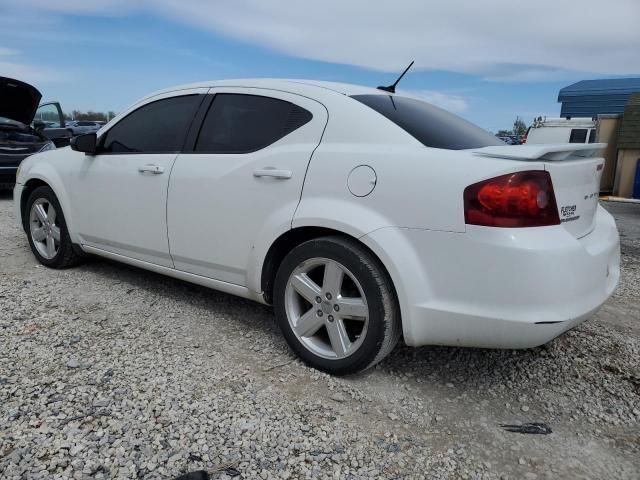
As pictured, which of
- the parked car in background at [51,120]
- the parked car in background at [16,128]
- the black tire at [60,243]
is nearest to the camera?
the black tire at [60,243]

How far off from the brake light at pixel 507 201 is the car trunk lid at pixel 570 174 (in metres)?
0.12

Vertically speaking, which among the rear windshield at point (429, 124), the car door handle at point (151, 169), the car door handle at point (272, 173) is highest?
the rear windshield at point (429, 124)

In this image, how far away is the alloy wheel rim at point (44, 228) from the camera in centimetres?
430

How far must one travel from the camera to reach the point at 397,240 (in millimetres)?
2332

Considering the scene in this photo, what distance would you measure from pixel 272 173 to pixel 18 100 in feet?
21.6

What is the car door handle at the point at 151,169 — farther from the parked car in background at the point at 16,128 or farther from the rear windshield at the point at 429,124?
the parked car in background at the point at 16,128

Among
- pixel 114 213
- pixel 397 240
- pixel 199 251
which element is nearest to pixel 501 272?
pixel 397 240

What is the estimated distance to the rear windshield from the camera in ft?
8.52

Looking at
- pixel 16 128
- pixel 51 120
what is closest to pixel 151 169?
pixel 16 128

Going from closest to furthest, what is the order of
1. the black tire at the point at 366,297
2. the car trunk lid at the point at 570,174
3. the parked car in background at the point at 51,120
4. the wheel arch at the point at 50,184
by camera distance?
1. the car trunk lid at the point at 570,174
2. the black tire at the point at 366,297
3. the wheel arch at the point at 50,184
4. the parked car in background at the point at 51,120

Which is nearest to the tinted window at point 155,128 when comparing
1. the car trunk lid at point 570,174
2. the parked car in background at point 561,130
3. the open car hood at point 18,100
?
the car trunk lid at point 570,174

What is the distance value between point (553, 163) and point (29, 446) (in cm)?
251

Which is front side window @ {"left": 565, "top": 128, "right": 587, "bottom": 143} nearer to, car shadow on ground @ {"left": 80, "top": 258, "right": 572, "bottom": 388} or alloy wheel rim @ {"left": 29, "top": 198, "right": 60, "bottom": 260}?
car shadow on ground @ {"left": 80, "top": 258, "right": 572, "bottom": 388}

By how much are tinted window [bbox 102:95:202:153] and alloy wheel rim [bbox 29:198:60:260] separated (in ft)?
3.09
